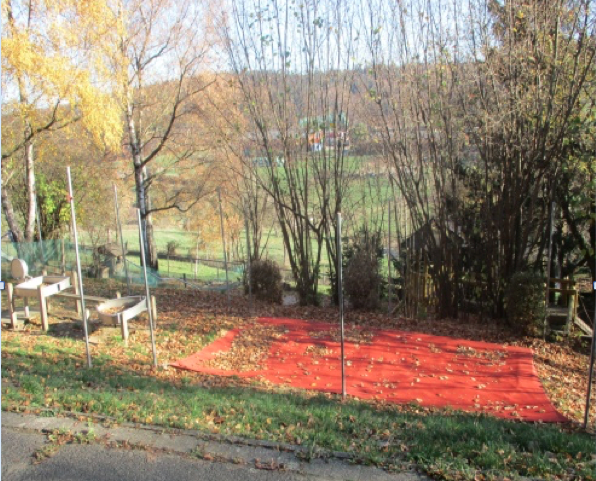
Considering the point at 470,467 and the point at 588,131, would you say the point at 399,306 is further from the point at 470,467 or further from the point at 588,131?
the point at 470,467

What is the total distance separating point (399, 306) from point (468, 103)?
4.72 meters

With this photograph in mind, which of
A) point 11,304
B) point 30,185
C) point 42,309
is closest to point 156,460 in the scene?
point 42,309

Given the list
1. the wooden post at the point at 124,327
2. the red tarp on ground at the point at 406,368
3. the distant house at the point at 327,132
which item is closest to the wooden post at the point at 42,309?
the wooden post at the point at 124,327

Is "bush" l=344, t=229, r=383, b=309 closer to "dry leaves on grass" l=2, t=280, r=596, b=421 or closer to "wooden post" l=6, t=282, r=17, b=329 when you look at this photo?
"dry leaves on grass" l=2, t=280, r=596, b=421

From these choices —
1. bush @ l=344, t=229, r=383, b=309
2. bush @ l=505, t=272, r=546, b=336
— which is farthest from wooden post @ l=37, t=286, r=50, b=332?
bush @ l=505, t=272, r=546, b=336

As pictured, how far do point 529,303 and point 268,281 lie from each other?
578 centimetres

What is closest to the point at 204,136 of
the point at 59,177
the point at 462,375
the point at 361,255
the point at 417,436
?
the point at 59,177

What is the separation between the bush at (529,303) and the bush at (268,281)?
536cm

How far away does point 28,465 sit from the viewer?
12.3 ft

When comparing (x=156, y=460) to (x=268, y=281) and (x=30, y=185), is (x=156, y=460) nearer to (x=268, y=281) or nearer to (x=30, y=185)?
(x=268, y=281)

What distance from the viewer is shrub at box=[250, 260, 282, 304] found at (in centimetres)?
1245

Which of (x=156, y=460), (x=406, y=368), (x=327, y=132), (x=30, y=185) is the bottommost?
(x=406, y=368)

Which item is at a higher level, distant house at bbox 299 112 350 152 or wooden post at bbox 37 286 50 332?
distant house at bbox 299 112 350 152

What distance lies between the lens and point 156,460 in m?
3.82
